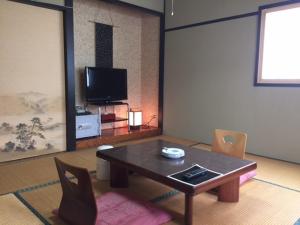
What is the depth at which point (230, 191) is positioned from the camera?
2.35 m

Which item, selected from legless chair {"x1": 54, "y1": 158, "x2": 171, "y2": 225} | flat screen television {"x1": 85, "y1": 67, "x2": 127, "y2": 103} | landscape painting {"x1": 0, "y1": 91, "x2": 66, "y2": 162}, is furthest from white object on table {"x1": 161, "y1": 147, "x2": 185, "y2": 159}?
flat screen television {"x1": 85, "y1": 67, "x2": 127, "y2": 103}

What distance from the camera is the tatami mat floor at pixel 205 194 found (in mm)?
2115

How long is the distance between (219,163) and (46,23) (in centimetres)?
293

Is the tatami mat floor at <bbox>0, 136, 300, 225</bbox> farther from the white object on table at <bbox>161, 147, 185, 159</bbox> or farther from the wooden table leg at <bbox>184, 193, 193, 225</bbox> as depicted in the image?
the white object on table at <bbox>161, 147, 185, 159</bbox>

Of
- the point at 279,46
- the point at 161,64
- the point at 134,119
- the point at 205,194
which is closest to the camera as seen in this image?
the point at 205,194

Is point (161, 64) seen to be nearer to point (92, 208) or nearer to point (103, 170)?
point (103, 170)

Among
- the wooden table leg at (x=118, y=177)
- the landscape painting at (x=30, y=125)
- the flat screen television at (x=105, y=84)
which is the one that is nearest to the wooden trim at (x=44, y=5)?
the flat screen television at (x=105, y=84)

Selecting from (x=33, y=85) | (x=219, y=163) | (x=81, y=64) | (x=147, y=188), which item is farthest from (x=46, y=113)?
(x=219, y=163)

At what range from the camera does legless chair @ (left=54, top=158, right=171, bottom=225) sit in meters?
1.77

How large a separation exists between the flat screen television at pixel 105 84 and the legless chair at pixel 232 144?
91.7 inches

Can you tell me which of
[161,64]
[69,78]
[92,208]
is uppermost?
[161,64]

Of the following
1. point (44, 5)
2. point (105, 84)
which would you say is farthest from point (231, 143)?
point (44, 5)

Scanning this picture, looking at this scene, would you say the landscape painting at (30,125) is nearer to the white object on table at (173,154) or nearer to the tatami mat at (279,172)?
the white object on table at (173,154)

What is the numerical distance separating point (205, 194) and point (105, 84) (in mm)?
2735
